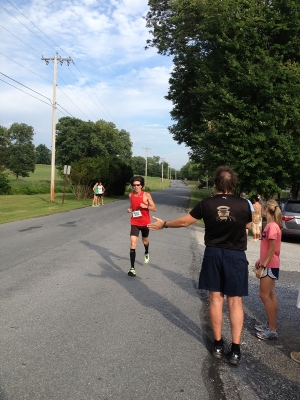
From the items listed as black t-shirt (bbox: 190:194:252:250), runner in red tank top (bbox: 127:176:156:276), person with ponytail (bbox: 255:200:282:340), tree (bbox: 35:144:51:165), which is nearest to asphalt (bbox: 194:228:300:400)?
person with ponytail (bbox: 255:200:282:340)

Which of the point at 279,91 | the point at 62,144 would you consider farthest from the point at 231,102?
the point at 62,144

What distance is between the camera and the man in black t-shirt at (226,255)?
378 centimetres

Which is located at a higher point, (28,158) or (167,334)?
(28,158)

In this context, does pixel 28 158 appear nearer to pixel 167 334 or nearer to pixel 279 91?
pixel 279 91

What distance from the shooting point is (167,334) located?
4363mm

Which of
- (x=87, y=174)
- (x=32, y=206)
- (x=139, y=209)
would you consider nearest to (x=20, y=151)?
(x=87, y=174)

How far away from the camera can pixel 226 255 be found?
3809mm

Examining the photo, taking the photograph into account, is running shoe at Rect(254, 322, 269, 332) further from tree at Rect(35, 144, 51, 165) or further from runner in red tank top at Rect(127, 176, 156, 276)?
tree at Rect(35, 144, 51, 165)

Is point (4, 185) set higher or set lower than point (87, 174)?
lower

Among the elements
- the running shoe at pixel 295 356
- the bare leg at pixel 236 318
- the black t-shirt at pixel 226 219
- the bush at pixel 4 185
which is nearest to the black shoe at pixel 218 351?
the bare leg at pixel 236 318

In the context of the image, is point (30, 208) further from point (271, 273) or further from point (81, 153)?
point (81, 153)

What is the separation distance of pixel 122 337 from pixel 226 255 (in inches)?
59.5

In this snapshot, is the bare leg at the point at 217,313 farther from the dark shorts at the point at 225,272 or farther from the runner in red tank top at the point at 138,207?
the runner in red tank top at the point at 138,207

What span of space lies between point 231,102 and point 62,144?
52.2 m
